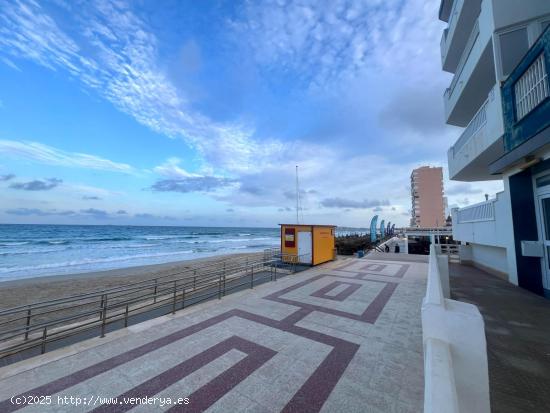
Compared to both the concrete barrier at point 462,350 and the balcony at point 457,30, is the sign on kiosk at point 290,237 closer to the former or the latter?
the balcony at point 457,30

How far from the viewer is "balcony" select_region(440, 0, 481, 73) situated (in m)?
11.0

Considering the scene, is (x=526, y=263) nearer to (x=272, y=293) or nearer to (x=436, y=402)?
(x=272, y=293)

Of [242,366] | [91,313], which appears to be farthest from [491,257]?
[91,313]

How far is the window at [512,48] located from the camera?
780cm

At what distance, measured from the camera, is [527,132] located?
→ 6.64m

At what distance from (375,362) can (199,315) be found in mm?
4230

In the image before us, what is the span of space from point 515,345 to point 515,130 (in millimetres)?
5910

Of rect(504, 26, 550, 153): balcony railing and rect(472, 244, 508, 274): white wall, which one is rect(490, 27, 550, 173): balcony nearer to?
rect(504, 26, 550, 153): balcony railing

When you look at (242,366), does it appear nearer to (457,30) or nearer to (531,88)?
(531,88)

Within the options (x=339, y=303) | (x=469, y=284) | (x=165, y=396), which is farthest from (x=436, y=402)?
(x=469, y=284)

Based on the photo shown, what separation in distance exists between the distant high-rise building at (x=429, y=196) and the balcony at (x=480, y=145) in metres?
51.9

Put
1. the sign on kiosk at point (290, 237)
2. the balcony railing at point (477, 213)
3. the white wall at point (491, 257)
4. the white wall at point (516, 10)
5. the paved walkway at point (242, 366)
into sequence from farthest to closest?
1. the sign on kiosk at point (290, 237)
2. the white wall at point (491, 257)
3. the balcony railing at point (477, 213)
4. the white wall at point (516, 10)
5. the paved walkway at point (242, 366)

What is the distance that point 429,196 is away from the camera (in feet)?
195

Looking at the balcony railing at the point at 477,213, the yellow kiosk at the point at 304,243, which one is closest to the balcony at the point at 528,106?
the balcony railing at the point at 477,213
